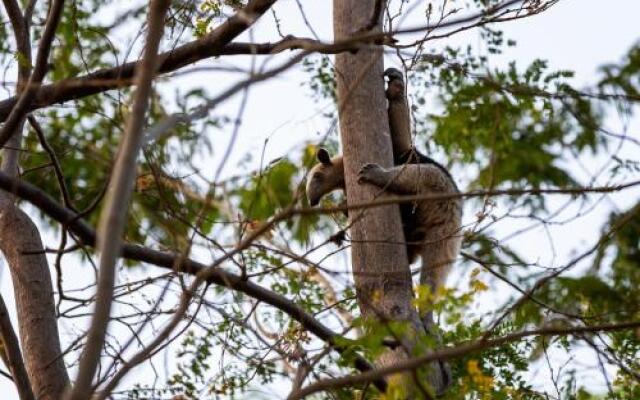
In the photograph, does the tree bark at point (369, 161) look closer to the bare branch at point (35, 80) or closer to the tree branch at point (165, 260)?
the tree branch at point (165, 260)

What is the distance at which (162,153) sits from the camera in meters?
3.42

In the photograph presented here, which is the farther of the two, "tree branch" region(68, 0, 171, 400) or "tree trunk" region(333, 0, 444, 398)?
"tree trunk" region(333, 0, 444, 398)

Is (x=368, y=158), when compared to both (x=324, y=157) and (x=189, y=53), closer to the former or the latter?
(x=189, y=53)

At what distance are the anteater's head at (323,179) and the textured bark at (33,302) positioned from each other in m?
2.33

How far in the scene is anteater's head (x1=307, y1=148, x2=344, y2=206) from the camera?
7.26 meters

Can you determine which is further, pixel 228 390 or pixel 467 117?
pixel 467 117

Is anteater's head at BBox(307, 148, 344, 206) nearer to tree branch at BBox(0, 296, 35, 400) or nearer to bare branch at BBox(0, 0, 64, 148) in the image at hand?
tree branch at BBox(0, 296, 35, 400)

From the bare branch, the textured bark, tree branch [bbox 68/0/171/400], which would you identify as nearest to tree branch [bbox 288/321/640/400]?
tree branch [bbox 68/0/171/400]

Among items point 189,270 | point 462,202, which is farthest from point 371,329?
point 462,202

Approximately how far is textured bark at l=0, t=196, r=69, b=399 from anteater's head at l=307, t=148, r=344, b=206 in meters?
2.33

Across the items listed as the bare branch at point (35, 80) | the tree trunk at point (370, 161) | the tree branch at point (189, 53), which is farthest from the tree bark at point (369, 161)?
the bare branch at point (35, 80)

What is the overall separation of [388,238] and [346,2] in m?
1.44

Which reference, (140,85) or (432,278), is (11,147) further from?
(140,85)

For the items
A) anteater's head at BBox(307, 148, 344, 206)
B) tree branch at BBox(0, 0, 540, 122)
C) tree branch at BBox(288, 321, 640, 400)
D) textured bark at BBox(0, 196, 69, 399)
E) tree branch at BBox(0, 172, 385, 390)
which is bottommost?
tree branch at BBox(288, 321, 640, 400)
